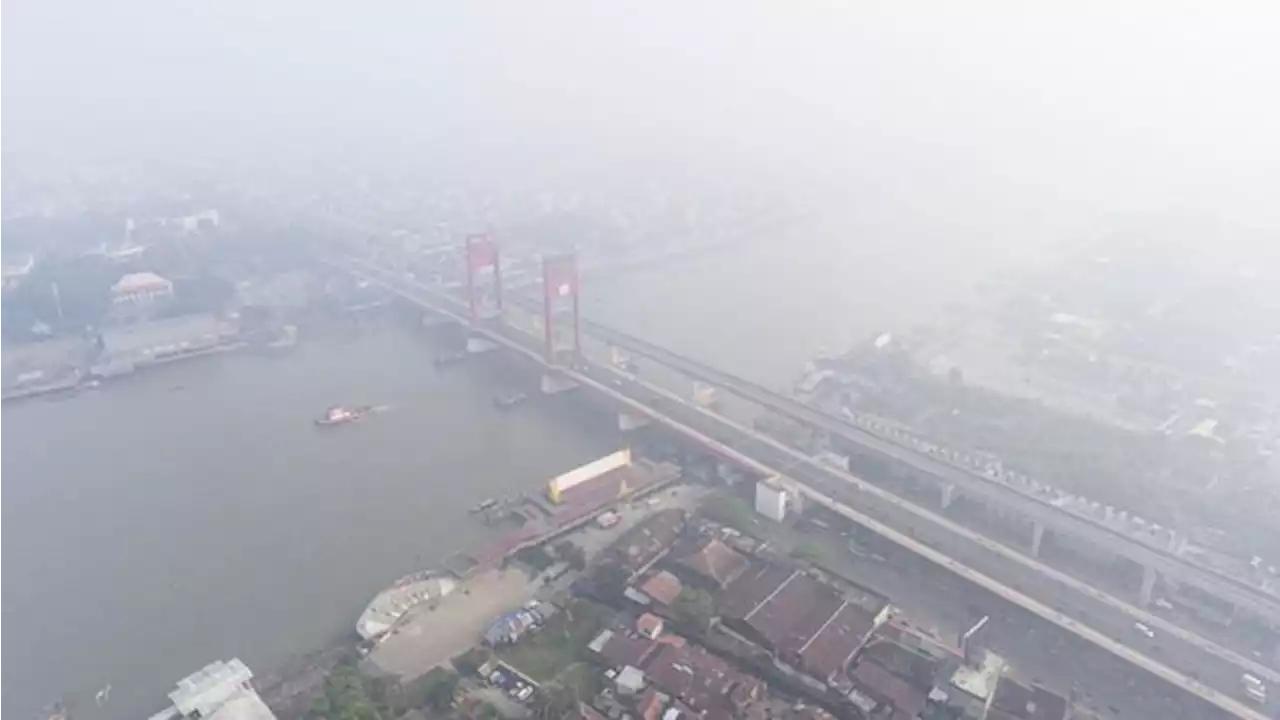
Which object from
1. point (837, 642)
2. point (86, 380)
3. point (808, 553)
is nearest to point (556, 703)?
point (837, 642)

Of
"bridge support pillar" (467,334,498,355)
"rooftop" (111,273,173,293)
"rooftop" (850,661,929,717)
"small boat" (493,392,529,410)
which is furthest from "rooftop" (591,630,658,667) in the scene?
"rooftop" (111,273,173,293)

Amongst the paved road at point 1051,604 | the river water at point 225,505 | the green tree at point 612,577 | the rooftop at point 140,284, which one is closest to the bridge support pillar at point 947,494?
the paved road at point 1051,604

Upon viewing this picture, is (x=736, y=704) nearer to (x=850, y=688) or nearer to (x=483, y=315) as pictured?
(x=850, y=688)

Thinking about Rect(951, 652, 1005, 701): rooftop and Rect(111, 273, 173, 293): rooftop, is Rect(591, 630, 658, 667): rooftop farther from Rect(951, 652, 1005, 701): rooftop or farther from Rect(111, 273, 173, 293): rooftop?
Rect(111, 273, 173, 293): rooftop

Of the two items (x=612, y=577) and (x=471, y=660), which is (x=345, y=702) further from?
(x=612, y=577)

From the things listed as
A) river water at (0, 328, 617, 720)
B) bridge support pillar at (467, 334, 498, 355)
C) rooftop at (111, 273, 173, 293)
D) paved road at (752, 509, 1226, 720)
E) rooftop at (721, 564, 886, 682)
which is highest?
rooftop at (111, 273, 173, 293)

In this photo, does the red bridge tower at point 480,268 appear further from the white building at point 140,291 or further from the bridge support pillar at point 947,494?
the bridge support pillar at point 947,494

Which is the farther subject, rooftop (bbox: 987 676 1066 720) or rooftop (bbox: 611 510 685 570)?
rooftop (bbox: 611 510 685 570)

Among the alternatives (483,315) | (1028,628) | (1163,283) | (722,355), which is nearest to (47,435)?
(483,315)
